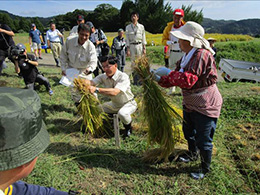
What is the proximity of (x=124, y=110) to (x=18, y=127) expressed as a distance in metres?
2.37

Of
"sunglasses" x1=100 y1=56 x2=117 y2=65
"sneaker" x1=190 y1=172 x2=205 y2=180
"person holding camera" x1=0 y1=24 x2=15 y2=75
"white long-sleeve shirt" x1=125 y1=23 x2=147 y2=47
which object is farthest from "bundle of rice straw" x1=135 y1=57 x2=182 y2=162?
"person holding camera" x1=0 y1=24 x2=15 y2=75

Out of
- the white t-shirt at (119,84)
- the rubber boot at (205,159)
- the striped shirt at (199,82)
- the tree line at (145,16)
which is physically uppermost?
the tree line at (145,16)

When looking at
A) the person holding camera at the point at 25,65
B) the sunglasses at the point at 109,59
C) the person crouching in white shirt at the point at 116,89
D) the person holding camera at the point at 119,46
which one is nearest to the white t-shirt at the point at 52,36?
the person holding camera at the point at 119,46

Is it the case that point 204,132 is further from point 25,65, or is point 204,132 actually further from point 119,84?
point 25,65

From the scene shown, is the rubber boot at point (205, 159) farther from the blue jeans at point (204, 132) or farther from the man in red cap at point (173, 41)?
the man in red cap at point (173, 41)

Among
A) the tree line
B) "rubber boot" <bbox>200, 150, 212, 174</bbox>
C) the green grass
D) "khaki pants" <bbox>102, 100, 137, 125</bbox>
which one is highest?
the tree line

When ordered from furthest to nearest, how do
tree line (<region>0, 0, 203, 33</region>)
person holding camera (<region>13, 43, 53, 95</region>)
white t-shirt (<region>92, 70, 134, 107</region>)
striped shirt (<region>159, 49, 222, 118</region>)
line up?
tree line (<region>0, 0, 203, 33</region>) < person holding camera (<region>13, 43, 53, 95</region>) < white t-shirt (<region>92, 70, 134, 107</region>) < striped shirt (<region>159, 49, 222, 118</region>)

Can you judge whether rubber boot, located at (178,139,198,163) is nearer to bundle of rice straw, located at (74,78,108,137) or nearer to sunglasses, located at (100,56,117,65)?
bundle of rice straw, located at (74,78,108,137)

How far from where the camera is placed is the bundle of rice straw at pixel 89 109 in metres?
2.77

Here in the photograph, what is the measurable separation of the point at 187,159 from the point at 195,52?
146cm

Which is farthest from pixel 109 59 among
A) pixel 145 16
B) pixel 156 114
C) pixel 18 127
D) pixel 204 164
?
pixel 145 16

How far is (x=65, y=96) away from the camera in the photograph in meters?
4.88

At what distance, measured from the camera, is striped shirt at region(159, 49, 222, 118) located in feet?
6.07

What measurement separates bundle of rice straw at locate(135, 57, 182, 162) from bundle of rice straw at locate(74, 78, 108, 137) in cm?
94
